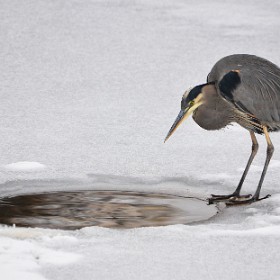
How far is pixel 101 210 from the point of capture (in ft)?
19.6

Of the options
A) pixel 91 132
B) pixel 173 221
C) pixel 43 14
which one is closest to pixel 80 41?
pixel 43 14

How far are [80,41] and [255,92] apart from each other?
450 cm

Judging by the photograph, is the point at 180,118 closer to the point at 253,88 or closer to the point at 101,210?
the point at 253,88

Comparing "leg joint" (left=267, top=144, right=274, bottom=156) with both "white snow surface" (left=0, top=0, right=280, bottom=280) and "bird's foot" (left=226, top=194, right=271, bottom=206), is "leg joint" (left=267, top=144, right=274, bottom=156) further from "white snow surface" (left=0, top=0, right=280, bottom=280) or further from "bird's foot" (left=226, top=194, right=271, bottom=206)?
"bird's foot" (left=226, top=194, right=271, bottom=206)

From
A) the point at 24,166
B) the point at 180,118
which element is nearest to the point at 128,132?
the point at 24,166

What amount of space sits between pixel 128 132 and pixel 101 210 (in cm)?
197

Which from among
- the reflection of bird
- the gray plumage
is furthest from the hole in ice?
the gray plumage

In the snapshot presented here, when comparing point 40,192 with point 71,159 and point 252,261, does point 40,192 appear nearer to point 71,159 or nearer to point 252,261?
point 71,159

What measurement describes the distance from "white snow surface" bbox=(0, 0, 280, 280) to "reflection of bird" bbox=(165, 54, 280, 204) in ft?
1.43

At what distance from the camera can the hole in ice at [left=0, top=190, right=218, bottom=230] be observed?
5672 millimetres

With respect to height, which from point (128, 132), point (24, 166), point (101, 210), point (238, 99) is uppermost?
point (238, 99)

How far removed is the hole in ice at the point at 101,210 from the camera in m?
5.67

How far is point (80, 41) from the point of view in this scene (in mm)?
10594

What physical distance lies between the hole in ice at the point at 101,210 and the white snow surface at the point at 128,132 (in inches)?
6.0
